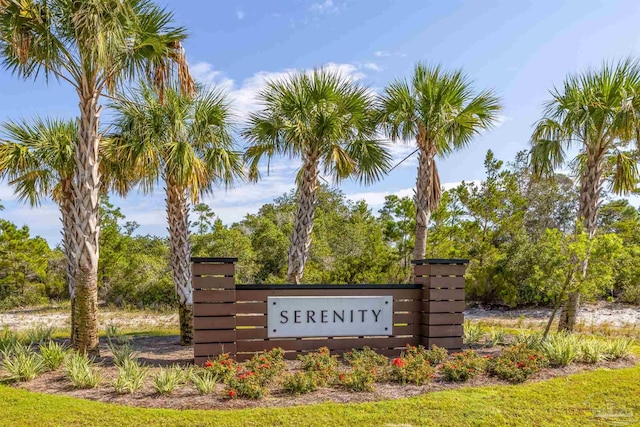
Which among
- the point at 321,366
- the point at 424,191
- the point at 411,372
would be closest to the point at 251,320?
the point at 321,366

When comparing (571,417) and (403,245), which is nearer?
(571,417)

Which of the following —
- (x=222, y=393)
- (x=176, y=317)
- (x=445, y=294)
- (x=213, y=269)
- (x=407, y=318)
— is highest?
(x=213, y=269)

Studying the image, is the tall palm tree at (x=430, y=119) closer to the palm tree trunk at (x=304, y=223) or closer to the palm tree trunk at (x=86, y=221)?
the palm tree trunk at (x=304, y=223)

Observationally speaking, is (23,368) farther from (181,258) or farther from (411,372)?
(411,372)

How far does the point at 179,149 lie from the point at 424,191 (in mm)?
5590

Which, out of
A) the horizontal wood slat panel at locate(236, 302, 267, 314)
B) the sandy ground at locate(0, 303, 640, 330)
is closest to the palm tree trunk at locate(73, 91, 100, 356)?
the horizontal wood slat panel at locate(236, 302, 267, 314)

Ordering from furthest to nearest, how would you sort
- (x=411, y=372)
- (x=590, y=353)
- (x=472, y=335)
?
1. (x=472, y=335)
2. (x=590, y=353)
3. (x=411, y=372)

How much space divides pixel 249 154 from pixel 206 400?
22.7 ft

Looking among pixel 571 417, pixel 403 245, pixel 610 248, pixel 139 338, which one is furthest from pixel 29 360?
Answer: pixel 403 245

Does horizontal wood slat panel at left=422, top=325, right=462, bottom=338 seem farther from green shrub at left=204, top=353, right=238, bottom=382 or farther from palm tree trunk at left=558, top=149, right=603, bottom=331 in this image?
green shrub at left=204, top=353, right=238, bottom=382

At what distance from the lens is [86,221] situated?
846 cm

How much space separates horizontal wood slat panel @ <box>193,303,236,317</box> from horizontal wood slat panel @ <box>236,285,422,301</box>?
0.29 metres

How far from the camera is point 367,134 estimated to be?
1204cm

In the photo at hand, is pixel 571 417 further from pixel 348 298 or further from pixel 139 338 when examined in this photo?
pixel 139 338
